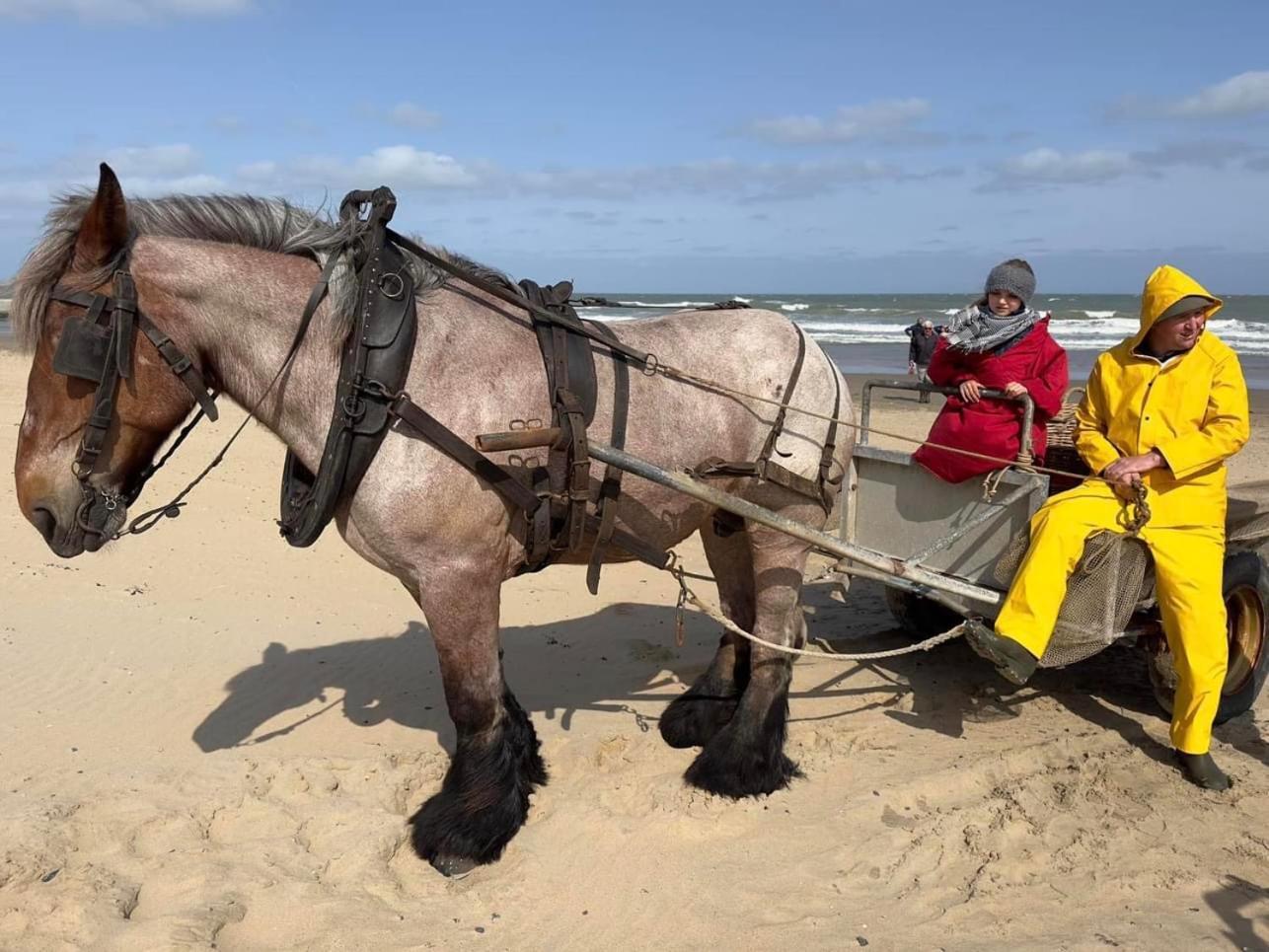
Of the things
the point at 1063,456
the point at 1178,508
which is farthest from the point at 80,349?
the point at 1063,456

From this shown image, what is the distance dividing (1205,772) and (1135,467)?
119 cm

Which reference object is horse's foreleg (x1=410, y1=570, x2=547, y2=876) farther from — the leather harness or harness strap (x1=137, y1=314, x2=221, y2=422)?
harness strap (x1=137, y1=314, x2=221, y2=422)

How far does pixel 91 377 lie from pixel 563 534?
1.43m

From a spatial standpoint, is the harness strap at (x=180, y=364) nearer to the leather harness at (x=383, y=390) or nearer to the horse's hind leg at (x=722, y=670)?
the leather harness at (x=383, y=390)

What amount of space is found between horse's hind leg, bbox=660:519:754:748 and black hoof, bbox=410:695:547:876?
1.03 m

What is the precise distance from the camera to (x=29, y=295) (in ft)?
8.96

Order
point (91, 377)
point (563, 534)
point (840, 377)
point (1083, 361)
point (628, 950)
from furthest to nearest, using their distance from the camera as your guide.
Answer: point (1083, 361)
point (840, 377)
point (563, 534)
point (628, 950)
point (91, 377)

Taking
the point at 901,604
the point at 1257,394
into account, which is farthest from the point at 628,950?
the point at 1257,394

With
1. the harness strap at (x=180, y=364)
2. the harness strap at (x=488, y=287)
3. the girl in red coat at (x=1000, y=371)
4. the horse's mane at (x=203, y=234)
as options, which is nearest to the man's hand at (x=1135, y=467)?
the girl in red coat at (x=1000, y=371)

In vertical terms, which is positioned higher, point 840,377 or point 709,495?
point 840,377

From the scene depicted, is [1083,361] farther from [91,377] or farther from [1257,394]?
[91,377]

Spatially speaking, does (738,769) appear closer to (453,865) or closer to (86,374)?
(453,865)

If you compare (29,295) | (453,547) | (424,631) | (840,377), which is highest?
(29,295)

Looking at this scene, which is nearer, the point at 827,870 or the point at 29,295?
the point at 29,295
